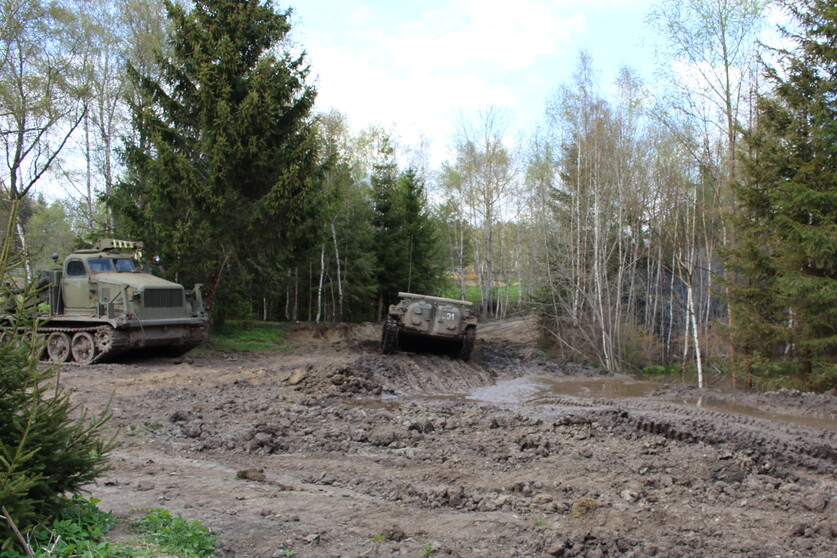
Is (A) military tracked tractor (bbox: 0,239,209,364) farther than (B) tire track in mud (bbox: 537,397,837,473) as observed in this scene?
Yes

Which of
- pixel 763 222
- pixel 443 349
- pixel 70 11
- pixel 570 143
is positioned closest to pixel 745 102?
pixel 763 222

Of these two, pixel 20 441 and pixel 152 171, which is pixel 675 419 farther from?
pixel 152 171

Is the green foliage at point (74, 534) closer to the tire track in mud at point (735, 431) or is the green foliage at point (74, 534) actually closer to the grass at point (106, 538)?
the grass at point (106, 538)

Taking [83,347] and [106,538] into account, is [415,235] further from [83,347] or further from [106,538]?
[106,538]

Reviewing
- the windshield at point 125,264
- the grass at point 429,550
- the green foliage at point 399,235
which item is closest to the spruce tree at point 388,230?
the green foliage at point 399,235

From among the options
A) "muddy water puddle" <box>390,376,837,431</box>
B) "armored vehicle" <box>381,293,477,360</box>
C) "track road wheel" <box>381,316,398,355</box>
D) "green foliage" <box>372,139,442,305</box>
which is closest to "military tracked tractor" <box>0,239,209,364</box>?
"track road wheel" <box>381,316,398,355</box>

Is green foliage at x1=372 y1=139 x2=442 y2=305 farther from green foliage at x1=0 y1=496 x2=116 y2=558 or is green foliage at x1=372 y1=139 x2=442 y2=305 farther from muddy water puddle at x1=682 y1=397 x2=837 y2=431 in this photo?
green foliage at x1=0 y1=496 x2=116 y2=558

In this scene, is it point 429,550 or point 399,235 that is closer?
point 429,550

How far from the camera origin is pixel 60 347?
1631cm

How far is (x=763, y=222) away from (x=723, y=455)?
350 inches

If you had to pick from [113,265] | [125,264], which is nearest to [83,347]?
[113,265]

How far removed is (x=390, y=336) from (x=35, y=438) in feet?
45.3

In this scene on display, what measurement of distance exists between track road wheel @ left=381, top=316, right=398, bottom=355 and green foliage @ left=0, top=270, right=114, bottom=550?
13.2 metres

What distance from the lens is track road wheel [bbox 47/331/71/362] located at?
16.2 meters
